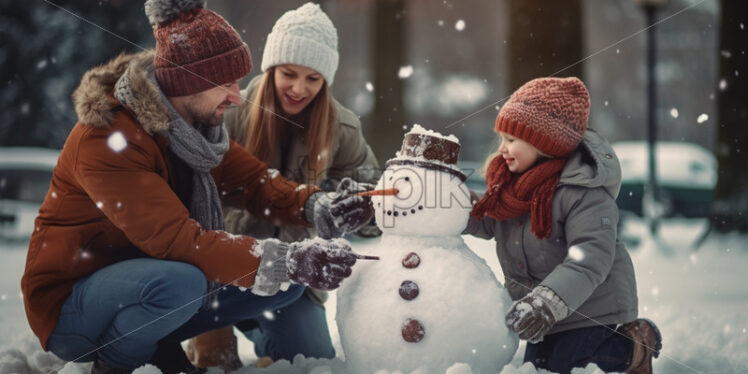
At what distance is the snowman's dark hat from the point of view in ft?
6.70

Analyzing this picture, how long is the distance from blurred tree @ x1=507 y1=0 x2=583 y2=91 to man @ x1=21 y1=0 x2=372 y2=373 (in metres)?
1.61

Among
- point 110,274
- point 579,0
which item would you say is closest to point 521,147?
point 110,274

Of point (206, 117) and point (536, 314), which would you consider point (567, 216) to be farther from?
point (206, 117)

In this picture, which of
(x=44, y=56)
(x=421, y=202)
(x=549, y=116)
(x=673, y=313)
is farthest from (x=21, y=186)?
(x=673, y=313)

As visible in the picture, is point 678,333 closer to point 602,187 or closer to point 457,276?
point 602,187

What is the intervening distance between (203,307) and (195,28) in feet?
3.13

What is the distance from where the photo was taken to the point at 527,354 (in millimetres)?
2299

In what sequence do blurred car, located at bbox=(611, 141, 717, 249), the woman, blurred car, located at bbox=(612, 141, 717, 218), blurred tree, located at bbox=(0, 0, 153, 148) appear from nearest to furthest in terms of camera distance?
the woman, blurred tree, located at bbox=(0, 0, 153, 148), blurred car, located at bbox=(611, 141, 717, 249), blurred car, located at bbox=(612, 141, 717, 218)

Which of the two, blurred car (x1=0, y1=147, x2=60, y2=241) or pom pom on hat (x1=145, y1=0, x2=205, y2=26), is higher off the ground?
pom pom on hat (x1=145, y1=0, x2=205, y2=26)

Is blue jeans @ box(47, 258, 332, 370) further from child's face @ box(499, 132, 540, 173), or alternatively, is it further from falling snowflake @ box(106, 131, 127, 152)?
child's face @ box(499, 132, 540, 173)

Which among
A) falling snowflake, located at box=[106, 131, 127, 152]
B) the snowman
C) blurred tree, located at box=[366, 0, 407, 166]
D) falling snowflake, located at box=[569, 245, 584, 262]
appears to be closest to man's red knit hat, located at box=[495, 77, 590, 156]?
the snowman

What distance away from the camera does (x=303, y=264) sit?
6.24 ft

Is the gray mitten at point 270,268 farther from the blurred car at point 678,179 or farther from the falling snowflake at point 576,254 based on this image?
the blurred car at point 678,179

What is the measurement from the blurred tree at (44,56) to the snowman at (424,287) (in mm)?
2409
